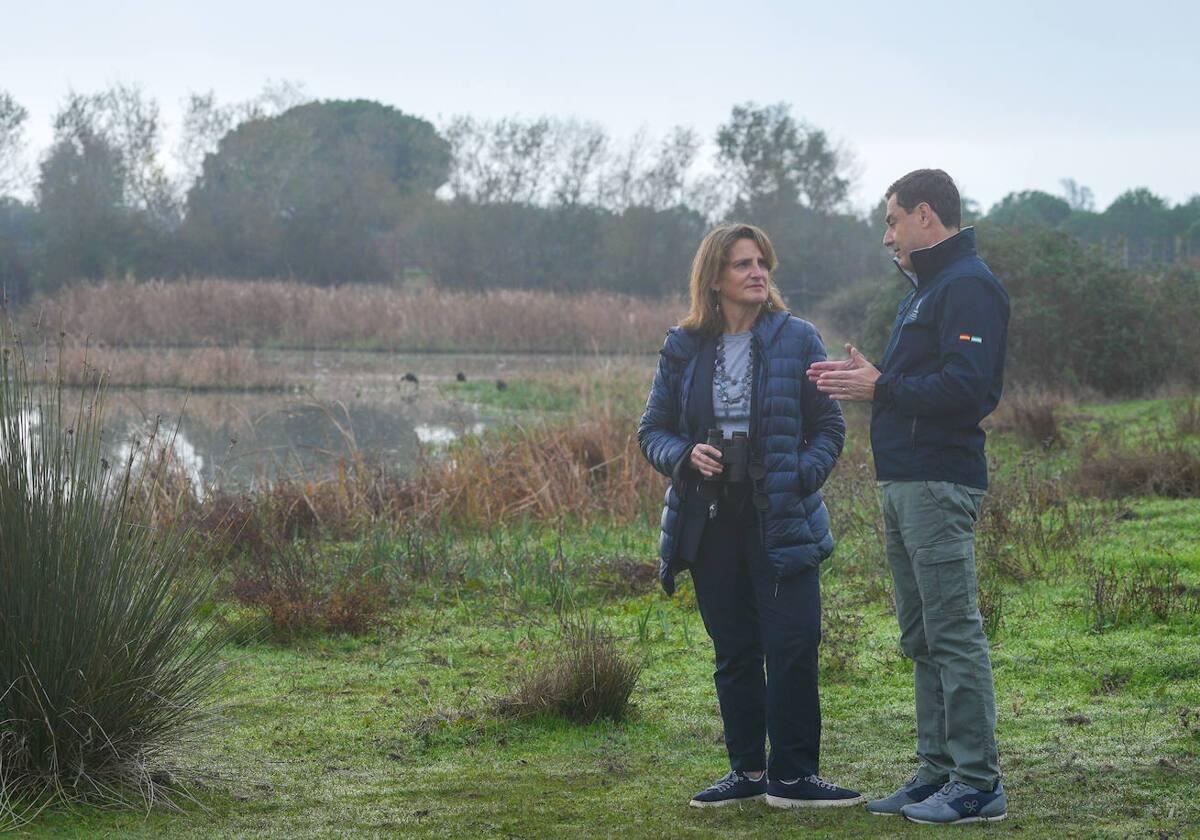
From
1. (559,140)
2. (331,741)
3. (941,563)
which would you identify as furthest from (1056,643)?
(559,140)

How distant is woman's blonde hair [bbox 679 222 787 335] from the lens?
4.40 metres

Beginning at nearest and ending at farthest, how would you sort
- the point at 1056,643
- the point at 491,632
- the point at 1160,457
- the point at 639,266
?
1. the point at 1056,643
2. the point at 491,632
3. the point at 1160,457
4. the point at 639,266

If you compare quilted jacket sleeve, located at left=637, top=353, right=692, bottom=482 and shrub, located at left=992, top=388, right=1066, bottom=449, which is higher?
quilted jacket sleeve, located at left=637, top=353, right=692, bottom=482

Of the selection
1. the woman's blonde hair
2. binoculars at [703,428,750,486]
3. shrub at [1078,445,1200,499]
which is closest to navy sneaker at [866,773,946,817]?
binoculars at [703,428,750,486]

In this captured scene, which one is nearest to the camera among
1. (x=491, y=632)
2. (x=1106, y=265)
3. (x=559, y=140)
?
(x=491, y=632)

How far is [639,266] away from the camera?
153 feet

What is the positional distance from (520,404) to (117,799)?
17.9 m

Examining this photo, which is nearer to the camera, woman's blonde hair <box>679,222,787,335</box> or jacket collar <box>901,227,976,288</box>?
jacket collar <box>901,227,976,288</box>

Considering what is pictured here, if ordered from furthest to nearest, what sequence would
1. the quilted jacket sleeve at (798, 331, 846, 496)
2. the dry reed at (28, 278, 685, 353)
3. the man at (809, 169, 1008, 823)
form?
the dry reed at (28, 278, 685, 353)
the quilted jacket sleeve at (798, 331, 846, 496)
the man at (809, 169, 1008, 823)

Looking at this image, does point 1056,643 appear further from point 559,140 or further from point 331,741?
point 559,140

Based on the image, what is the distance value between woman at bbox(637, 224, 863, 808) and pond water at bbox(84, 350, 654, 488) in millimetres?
7257

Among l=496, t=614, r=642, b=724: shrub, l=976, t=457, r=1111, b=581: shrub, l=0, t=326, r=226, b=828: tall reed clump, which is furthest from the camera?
l=976, t=457, r=1111, b=581: shrub

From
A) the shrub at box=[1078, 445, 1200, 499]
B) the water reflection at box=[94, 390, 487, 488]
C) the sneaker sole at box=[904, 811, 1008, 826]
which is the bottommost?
the water reflection at box=[94, 390, 487, 488]

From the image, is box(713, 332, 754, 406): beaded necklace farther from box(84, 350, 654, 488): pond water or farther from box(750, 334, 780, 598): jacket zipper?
box(84, 350, 654, 488): pond water
